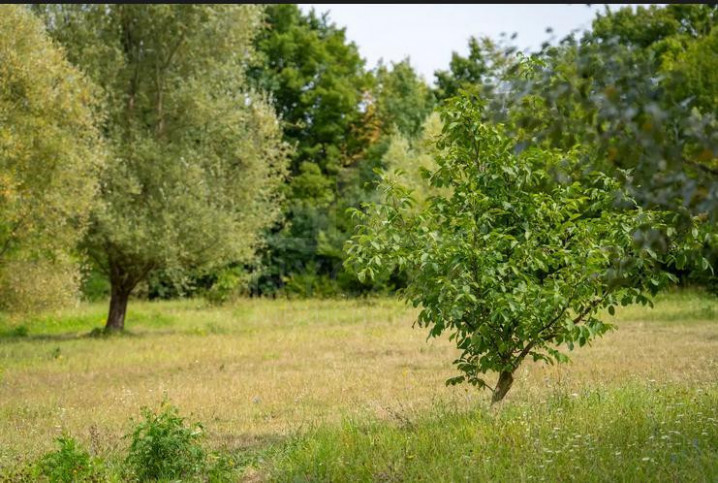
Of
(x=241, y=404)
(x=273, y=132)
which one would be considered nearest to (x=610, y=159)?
(x=241, y=404)

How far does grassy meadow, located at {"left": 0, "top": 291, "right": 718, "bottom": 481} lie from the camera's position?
21.5ft

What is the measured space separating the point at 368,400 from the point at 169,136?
1518 centimetres

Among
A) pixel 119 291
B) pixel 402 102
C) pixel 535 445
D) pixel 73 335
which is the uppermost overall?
pixel 402 102

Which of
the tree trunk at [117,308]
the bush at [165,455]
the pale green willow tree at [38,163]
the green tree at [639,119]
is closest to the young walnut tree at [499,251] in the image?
the bush at [165,455]

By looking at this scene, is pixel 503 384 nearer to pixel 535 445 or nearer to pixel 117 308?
pixel 535 445

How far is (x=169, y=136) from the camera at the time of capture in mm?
24141

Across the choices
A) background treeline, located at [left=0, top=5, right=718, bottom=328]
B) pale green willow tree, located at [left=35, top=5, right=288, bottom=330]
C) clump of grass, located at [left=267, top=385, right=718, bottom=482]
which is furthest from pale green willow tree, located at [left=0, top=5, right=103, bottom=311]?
clump of grass, located at [left=267, top=385, right=718, bottom=482]

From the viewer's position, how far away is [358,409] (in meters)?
10.8

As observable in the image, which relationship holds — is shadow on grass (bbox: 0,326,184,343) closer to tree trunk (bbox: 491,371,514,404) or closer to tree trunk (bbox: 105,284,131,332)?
tree trunk (bbox: 105,284,131,332)

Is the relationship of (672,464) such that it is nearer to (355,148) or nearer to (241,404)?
(241,404)

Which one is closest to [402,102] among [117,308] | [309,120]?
[309,120]

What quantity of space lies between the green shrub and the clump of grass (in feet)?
5.37

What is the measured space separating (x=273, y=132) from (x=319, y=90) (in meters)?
19.4

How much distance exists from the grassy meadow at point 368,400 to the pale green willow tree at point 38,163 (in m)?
2.00
